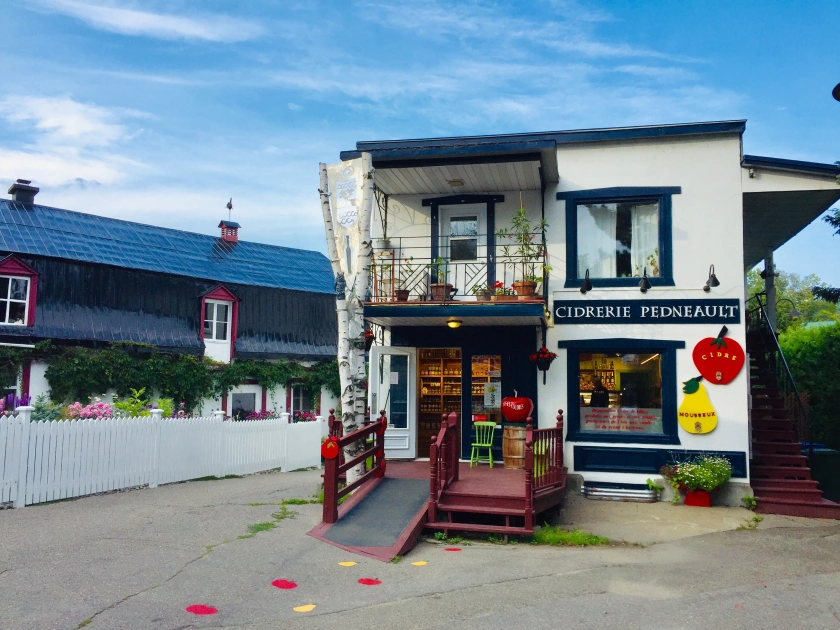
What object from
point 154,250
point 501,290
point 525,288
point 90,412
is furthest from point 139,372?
point 525,288

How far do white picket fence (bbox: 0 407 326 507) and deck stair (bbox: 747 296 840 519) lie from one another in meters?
10.1

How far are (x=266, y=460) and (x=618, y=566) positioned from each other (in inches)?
392

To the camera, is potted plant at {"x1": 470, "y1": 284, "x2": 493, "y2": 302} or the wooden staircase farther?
potted plant at {"x1": 470, "y1": 284, "x2": 493, "y2": 302}

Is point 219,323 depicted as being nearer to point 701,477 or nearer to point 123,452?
point 123,452

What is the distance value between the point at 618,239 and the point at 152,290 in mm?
15225

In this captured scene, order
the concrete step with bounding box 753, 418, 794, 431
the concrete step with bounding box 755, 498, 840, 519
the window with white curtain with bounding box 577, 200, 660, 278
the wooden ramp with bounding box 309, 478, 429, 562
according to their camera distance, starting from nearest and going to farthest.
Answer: the wooden ramp with bounding box 309, 478, 429, 562 → the concrete step with bounding box 755, 498, 840, 519 → the window with white curtain with bounding box 577, 200, 660, 278 → the concrete step with bounding box 753, 418, 794, 431

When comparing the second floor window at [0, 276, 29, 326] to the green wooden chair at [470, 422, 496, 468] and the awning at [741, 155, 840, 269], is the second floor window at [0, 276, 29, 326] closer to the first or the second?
the green wooden chair at [470, 422, 496, 468]

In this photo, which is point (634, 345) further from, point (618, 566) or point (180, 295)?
point (180, 295)

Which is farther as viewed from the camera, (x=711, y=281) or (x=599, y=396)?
(x=599, y=396)

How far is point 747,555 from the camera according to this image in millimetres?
8531

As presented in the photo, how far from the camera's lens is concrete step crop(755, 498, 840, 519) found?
36.2 ft

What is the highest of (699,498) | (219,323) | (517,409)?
(219,323)

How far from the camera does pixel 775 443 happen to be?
12539mm

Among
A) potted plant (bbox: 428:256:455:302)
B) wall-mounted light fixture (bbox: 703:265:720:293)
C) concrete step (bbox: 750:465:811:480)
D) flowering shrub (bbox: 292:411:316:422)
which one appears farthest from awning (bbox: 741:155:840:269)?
flowering shrub (bbox: 292:411:316:422)
